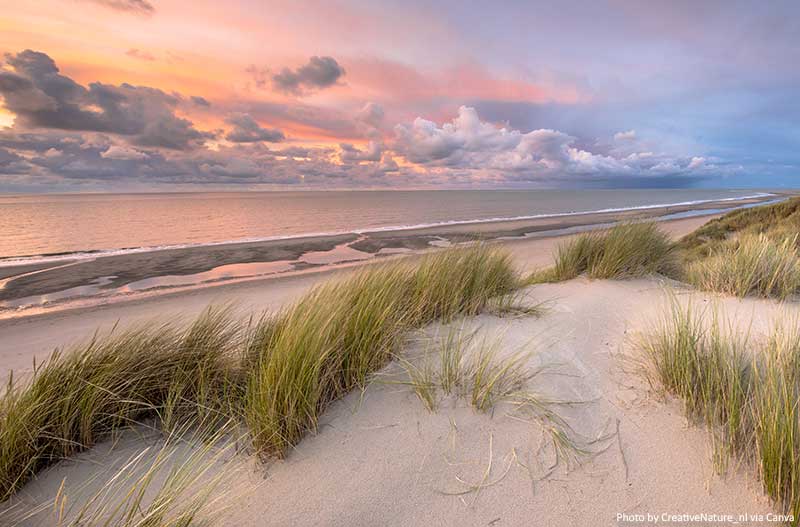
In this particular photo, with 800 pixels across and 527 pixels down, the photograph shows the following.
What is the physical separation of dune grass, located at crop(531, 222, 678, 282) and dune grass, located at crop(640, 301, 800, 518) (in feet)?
10.2

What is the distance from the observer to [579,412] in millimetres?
2592

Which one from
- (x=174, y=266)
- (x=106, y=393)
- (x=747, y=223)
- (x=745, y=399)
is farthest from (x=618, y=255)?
(x=174, y=266)

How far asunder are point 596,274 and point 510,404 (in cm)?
443

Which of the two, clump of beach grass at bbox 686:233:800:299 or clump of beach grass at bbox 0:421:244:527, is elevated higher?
clump of beach grass at bbox 686:233:800:299

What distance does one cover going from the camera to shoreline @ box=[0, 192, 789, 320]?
394 inches

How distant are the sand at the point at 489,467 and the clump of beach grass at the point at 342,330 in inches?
6.6

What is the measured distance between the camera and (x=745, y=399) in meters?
2.19

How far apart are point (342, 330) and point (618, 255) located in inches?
210

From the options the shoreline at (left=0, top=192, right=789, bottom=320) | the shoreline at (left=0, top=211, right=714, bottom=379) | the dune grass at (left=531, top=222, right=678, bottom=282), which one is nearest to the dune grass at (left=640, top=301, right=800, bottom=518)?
the dune grass at (left=531, top=222, right=678, bottom=282)

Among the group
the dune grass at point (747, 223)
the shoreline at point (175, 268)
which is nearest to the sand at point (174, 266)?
the shoreline at point (175, 268)

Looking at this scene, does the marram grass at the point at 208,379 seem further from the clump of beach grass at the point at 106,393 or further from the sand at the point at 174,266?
the sand at the point at 174,266

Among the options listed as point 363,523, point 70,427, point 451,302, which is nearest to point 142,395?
point 70,427

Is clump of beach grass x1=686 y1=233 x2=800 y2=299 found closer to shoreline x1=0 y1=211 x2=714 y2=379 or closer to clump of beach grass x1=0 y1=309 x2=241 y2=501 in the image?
shoreline x1=0 y1=211 x2=714 y2=379

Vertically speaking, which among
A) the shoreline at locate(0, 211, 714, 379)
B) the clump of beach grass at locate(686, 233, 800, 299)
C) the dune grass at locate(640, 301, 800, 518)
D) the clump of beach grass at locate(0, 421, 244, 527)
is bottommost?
the shoreline at locate(0, 211, 714, 379)
